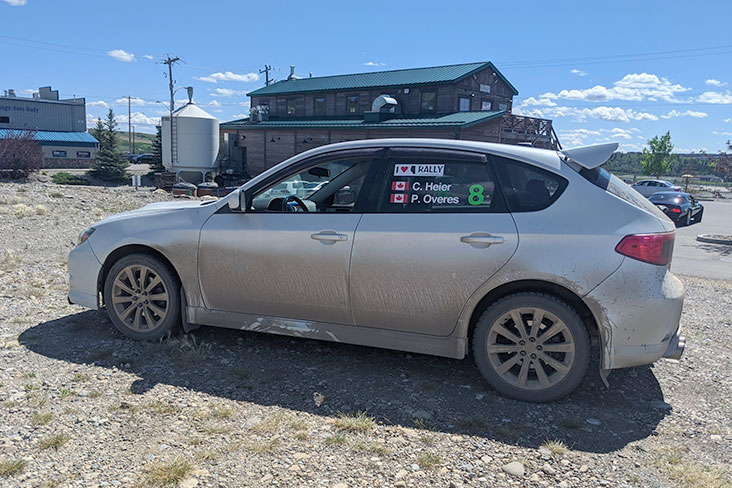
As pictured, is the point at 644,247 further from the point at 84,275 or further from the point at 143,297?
the point at 84,275

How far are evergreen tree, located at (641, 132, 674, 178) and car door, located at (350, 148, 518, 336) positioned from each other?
69.0 meters

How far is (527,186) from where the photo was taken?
4.04 meters

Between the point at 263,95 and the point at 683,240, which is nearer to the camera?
the point at 683,240

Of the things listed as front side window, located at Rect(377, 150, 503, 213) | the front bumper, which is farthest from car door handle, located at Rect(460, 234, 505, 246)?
the front bumper

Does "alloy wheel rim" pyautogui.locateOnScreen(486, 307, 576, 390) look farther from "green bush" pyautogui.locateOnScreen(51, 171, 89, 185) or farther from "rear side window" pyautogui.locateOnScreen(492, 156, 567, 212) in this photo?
"green bush" pyautogui.locateOnScreen(51, 171, 89, 185)

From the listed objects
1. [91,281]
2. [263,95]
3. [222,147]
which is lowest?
[91,281]

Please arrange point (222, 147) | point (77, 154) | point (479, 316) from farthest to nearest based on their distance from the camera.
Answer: point (77, 154) < point (222, 147) < point (479, 316)

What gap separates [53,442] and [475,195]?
3152 mm

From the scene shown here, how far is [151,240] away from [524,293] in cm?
315

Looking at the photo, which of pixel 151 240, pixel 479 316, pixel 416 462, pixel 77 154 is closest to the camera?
pixel 416 462

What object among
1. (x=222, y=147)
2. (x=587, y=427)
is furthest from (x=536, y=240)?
(x=222, y=147)

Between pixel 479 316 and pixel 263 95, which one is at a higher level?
pixel 263 95

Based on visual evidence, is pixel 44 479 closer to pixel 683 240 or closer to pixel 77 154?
pixel 683 240

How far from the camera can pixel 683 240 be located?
16578 millimetres
